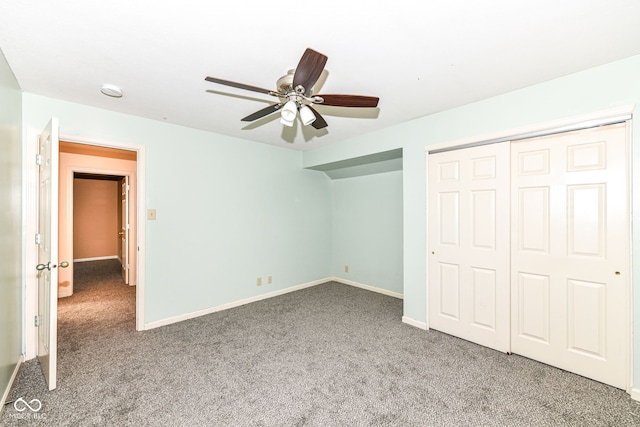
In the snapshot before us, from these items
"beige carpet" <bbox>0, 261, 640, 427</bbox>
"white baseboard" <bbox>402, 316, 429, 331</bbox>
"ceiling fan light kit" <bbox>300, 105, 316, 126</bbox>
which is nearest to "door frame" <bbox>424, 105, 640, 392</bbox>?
"beige carpet" <bbox>0, 261, 640, 427</bbox>

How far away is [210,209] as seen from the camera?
12.0 feet

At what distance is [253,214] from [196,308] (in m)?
1.45

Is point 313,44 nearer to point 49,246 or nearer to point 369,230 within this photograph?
point 49,246

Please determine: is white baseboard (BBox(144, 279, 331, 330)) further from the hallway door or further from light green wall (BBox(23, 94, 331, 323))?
the hallway door

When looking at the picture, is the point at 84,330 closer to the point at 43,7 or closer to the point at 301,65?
the point at 43,7

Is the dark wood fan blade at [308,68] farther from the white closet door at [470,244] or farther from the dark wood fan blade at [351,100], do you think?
the white closet door at [470,244]

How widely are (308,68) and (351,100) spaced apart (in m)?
0.48

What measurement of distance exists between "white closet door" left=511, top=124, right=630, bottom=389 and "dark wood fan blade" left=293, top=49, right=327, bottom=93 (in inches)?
79.7

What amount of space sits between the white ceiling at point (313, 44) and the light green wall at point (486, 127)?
13 centimetres

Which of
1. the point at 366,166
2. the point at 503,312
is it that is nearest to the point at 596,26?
the point at 503,312

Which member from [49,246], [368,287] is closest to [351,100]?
[49,246]

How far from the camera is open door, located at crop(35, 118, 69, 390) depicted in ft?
6.36

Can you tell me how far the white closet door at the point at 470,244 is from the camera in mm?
2588

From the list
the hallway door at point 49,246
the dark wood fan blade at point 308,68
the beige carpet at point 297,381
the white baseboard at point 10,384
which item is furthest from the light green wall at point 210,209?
the dark wood fan blade at point 308,68
